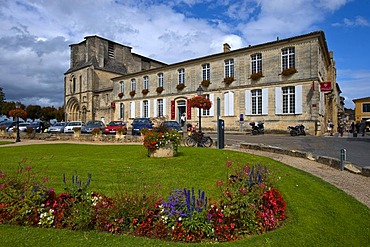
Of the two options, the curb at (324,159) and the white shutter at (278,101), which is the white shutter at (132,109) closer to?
the white shutter at (278,101)

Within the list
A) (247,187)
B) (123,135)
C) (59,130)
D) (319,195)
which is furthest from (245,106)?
(247,187)

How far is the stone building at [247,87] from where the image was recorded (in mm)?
21484

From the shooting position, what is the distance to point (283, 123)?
22.6 m

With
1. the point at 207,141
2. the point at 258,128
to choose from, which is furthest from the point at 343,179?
the point at 258,128

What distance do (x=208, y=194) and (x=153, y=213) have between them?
1.53 metres

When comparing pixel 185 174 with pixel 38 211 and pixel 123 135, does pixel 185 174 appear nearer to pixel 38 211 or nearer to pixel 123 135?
pixel 38 211

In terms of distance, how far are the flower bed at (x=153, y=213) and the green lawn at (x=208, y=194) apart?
0.49 feet

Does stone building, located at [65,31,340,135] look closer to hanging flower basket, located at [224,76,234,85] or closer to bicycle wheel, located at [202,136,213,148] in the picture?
hanging flower basket, located at [224,76,234,85]

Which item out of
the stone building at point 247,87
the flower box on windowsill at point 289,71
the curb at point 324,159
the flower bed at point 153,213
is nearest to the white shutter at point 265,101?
the stone building at point 247,87

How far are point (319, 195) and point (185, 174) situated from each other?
9.45 feet

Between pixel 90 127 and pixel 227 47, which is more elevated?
pixel 227 47

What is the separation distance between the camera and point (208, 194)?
4738mm

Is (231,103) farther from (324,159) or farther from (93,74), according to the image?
(93,74)

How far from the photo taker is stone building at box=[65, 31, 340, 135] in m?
21.5
